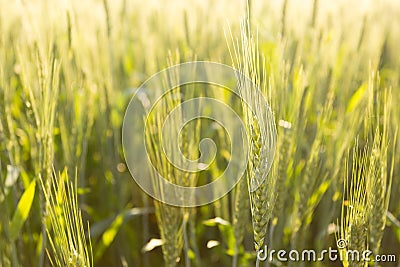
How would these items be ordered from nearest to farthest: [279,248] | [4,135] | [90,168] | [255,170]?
[255,170] < [4,135] < [279,248] < [90,168]

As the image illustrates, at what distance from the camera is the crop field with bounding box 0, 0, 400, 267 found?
33.4 inches

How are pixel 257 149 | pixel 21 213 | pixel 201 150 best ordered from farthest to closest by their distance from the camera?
1. pixel 201 150
2. pixel 21 213
3. pixel 257 149

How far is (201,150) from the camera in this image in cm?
136

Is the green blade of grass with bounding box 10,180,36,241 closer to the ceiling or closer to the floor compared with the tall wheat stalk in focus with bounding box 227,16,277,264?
closer to the floor

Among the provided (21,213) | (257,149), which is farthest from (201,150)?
(257,149)

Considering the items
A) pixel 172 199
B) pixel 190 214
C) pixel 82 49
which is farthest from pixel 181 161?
pixel 82 49

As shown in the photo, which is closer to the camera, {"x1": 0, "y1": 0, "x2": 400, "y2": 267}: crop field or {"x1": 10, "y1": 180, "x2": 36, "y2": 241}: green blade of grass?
{"x1": 0, "y1": 0, "x2": 400, "y2": 267}: crop field

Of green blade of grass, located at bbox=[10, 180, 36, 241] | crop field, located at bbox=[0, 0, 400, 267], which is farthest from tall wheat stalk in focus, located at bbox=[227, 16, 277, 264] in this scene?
green blade of grass, located at bbox=[10, 180, 36, 241]

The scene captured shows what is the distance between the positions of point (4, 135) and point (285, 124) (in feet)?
1.83

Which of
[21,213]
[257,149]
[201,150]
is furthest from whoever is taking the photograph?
[201,150]

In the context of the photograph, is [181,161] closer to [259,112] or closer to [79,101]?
[259,112]

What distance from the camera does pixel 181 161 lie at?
3.14 ft

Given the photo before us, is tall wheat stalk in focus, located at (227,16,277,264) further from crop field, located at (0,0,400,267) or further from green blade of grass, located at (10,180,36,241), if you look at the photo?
green blade of grass, located at (10,180,36,241)

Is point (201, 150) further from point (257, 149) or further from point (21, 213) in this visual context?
point (257, 149)
